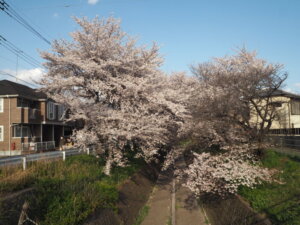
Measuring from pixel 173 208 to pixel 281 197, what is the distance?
5.82 meters

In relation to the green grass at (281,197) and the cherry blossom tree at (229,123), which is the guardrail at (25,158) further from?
the green grass at (281,197)

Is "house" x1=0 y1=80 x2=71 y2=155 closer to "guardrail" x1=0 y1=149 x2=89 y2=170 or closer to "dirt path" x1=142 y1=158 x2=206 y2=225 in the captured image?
"guardrail" x1=0 y1=149 x2=89 y2=170

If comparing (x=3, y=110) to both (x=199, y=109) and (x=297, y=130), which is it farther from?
(x=297, y=130)

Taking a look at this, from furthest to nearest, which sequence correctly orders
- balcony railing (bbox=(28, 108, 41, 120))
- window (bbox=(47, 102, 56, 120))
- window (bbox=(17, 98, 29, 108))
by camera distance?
window (bbox=(47, 102, 56, 120)), balcony railing (bbox=(28, 108, 41, 120)), window (bbox=(17, 98, 29, 108))

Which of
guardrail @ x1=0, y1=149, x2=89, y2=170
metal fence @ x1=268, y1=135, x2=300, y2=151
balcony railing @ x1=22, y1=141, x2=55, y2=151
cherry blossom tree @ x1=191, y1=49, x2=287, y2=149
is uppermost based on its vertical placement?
cherry blossom tree @ x1=191, y1=49, x2=287, y2=149

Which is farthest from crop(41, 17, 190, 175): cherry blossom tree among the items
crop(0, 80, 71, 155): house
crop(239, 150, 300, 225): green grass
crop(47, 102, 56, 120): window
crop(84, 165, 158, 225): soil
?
crop(47, 102, 56, 120): window

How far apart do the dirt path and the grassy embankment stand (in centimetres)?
239

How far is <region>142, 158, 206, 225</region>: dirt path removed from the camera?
1126 centimetres

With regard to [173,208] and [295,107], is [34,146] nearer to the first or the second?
[173,208]

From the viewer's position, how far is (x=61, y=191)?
27.0 ft

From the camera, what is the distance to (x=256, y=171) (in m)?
9.94

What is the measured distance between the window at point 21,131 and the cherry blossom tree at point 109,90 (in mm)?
16948

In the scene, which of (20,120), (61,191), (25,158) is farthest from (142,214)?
(20,120)

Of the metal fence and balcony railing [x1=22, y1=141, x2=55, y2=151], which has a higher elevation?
the metal fence
